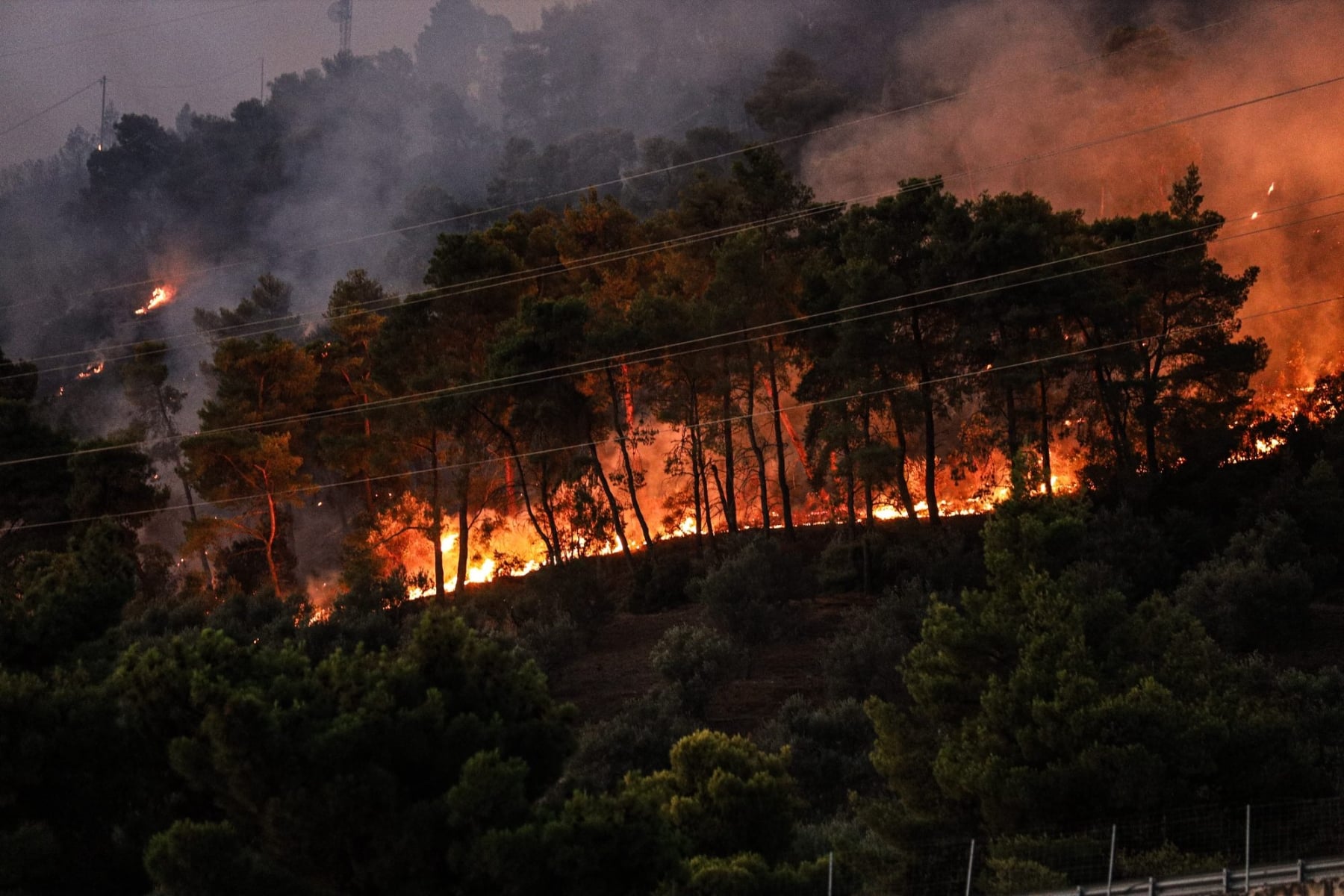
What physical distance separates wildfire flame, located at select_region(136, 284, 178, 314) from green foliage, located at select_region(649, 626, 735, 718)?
88.8m

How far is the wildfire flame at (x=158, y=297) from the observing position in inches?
4257

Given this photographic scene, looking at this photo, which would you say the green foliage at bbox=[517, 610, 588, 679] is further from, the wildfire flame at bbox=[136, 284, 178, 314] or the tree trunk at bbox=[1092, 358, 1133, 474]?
the wildfire flame at bbox=[136, 284, 178, 314]

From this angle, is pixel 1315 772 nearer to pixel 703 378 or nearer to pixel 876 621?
pixel 876 621

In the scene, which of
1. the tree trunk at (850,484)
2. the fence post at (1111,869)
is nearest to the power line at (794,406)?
the tree trunk at (850,484)

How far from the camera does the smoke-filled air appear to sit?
14000mm

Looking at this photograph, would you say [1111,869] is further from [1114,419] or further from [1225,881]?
[1114,419]

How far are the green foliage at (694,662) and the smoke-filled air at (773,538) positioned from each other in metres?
0.11

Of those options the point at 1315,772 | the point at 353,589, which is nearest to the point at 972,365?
the point at 353,589

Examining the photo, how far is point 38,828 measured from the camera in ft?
45.8

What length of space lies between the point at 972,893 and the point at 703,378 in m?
24.7

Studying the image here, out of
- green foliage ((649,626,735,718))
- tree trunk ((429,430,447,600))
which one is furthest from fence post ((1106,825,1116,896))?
tree trunk ((429,430,447,600))

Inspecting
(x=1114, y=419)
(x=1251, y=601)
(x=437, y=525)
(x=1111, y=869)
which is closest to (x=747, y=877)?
(x=1111, y=869)

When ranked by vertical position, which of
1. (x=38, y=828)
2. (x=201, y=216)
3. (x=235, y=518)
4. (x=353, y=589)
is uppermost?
(x=201, y=216)

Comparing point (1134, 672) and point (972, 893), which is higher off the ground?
point (1134, 672)
